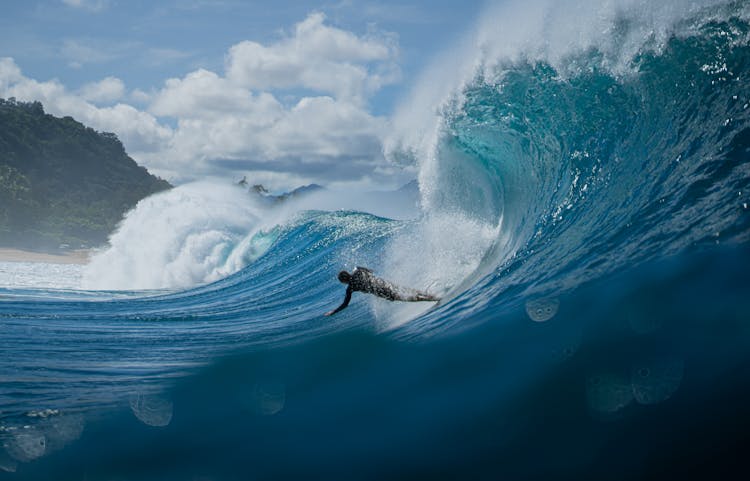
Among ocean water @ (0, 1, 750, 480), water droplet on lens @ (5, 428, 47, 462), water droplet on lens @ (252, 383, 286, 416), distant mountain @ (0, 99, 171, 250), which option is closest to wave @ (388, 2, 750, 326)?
ocean water @ (0, 1, 750, 480)

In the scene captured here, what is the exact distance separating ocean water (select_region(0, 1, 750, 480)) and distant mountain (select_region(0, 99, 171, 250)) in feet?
211

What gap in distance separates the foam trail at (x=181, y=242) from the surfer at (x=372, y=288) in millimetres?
12694

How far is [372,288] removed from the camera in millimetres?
6133

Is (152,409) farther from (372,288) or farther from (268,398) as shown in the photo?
(372,288)

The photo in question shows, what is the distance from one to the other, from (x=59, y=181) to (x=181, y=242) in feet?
237

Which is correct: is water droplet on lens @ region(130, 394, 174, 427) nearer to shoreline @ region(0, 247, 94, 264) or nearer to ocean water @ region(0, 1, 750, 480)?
ocean water @ region(0, 1, 750, 480)

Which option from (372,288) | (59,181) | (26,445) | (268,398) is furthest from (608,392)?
(59,181)

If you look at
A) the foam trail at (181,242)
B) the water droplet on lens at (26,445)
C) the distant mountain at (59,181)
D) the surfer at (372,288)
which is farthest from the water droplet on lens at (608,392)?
the distant mountain at (59,181)

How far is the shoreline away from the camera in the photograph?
54.2 m

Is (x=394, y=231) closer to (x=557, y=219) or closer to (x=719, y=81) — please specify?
(x=557, y=219)

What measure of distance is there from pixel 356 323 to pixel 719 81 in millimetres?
4706

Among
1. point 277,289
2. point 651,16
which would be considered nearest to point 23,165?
point 277,289

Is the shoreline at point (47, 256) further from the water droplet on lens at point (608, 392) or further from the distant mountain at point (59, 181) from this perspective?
the water droplet on lens at point (608, 392)

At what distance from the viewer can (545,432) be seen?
3180 millimetres
